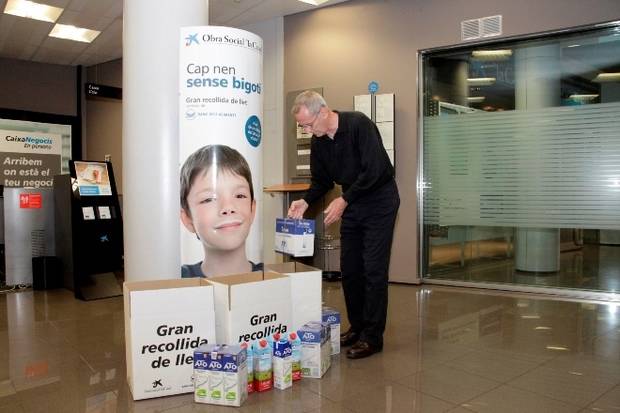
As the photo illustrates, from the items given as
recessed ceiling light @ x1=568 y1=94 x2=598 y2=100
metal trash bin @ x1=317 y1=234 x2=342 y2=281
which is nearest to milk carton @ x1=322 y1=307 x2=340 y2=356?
metal trash bin @ x1=317 y1=234 x2=342 y2=281

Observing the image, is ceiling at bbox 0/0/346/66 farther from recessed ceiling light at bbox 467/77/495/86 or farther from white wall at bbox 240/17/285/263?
recessed ceiling light at bbox 467/77/495/86

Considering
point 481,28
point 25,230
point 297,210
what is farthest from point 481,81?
point 25,230

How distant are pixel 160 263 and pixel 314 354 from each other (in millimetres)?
875

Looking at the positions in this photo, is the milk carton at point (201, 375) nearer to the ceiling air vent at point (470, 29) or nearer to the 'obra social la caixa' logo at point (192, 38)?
the 'obra social la caixa' logo at point (192, 38)

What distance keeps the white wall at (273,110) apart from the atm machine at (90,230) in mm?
1912

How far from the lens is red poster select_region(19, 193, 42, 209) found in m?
4.95

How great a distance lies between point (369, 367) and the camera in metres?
2.54

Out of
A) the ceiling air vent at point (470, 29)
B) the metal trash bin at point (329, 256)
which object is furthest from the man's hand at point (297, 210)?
the ceiling air vent at point (470, 29)

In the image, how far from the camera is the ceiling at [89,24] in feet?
18.3

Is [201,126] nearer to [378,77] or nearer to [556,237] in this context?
[378,77]

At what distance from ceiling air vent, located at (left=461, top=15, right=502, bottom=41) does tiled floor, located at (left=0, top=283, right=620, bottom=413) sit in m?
2.46

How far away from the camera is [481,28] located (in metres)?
4.64

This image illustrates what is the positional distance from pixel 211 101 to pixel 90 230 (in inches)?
112

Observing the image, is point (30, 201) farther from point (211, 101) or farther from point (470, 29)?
point (470, 29)
